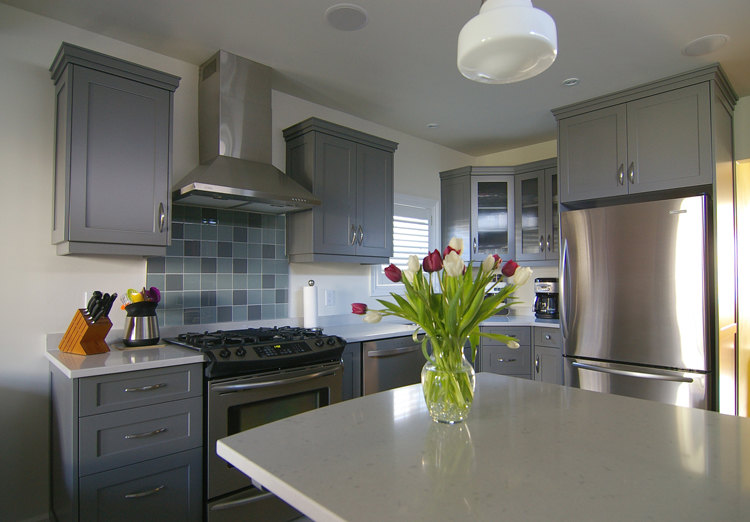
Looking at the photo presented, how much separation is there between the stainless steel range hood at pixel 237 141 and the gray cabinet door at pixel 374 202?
1.84ft

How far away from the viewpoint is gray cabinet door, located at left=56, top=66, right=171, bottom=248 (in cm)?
215

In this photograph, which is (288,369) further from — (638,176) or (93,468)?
(638,176)

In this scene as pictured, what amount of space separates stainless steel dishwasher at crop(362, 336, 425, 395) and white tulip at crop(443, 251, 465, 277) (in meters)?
1.89

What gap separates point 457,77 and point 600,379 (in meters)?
2.20

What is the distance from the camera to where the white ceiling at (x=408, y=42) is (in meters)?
2.24

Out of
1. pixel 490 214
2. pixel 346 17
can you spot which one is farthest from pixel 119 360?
pixel 490 214

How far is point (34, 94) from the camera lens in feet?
7.58

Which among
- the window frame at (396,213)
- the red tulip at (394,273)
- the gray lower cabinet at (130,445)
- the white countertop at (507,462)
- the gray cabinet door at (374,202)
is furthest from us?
the window frame at (396,213)

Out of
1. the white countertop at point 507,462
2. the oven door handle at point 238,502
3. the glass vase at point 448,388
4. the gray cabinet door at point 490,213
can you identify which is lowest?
the oven door handle at point 238,502

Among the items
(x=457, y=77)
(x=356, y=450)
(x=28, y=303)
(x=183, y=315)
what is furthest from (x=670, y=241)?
(x=28, y=303)

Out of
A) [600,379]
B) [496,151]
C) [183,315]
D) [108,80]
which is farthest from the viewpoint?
[496,151]

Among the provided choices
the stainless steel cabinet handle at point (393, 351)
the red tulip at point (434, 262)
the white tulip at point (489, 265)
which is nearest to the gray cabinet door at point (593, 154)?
the stainless steel cabinet handle at point (393, 351)

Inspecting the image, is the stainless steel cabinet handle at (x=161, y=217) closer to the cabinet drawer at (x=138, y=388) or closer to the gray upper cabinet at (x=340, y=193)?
the cabinet drawer at (x=138, y=388)

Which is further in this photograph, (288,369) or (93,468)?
(288,369)
